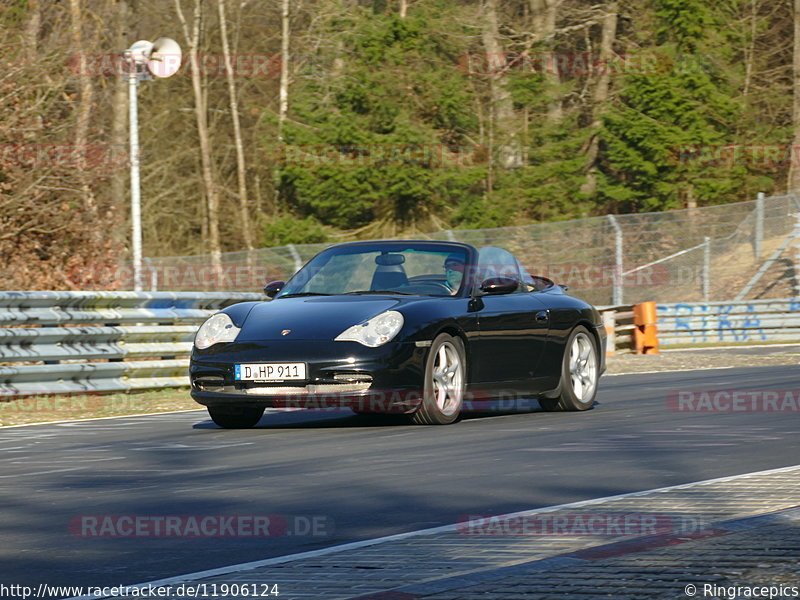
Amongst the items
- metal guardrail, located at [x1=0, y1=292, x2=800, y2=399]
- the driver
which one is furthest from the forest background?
the driver

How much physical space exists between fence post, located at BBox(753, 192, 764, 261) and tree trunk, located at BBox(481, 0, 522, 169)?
14723 mm

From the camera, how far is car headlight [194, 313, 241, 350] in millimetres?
10234

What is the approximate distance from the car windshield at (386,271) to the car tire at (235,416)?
3.25 feet

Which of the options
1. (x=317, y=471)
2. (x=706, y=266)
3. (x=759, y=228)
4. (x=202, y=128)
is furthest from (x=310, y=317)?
(x=202, y=128)

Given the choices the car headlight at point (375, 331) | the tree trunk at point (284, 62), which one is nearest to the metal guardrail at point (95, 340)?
the car headlight at point (375, 331)

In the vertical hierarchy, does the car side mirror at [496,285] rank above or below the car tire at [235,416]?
above

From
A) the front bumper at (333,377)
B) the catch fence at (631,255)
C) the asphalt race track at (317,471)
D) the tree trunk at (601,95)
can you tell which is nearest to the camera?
the asphalt race track at (317,471)

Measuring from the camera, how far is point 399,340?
998 centimetres

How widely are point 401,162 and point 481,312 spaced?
29.9 metres

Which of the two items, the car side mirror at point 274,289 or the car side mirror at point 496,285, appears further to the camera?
the car side mirror at point 274,289

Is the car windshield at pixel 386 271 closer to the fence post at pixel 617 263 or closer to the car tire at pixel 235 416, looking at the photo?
the car tire at pixel 235 416

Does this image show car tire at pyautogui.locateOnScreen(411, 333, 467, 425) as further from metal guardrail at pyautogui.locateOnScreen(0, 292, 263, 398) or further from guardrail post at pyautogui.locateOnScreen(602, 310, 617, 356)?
guardrail post at pyautogui.locateOnScreen(602, 310, 617, 356)

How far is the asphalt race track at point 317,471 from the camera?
5383mm

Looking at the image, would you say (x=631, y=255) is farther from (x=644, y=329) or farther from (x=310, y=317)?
(x=310, y=317)
